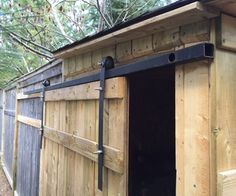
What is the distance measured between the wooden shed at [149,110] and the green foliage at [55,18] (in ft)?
7.76

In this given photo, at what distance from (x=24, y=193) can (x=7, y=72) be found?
5989 millimetres

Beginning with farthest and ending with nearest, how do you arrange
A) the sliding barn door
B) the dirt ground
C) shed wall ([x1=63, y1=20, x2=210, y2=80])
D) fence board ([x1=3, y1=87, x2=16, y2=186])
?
fence board ([x1=3, y1=87, x2=16, y2=186]) → the dirt ground → the sliding barn door → shed wall ([x1=63, y1=20, x2=210, y2=80])

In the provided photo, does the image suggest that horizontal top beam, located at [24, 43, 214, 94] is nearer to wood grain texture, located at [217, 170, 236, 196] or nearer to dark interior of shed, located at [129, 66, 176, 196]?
wood grain texture, located at [217, 170, 236, 196]

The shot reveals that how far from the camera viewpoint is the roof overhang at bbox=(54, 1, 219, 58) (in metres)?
1.20

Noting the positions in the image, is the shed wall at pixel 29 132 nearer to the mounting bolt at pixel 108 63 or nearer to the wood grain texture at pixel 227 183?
the mounting bolt at pixel 108 63

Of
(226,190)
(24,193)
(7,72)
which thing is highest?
(7,72)

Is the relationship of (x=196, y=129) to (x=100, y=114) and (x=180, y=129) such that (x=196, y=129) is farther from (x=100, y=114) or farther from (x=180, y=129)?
(x=100, y=114)

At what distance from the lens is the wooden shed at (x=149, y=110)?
1218 millimetres

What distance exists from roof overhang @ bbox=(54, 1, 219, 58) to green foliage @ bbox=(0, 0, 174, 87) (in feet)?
9.86

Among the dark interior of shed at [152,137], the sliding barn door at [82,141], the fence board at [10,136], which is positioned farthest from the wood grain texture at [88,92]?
the fence board at [10,136]

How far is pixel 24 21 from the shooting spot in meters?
5.54

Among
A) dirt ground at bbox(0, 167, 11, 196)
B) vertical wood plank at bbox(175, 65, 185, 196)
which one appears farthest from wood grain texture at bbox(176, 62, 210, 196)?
dirt ground at bbox(0, 167, 11, 196)

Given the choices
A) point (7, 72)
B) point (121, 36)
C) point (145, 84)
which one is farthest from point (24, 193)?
point (7, 72)

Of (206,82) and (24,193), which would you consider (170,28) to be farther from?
(24,193)
